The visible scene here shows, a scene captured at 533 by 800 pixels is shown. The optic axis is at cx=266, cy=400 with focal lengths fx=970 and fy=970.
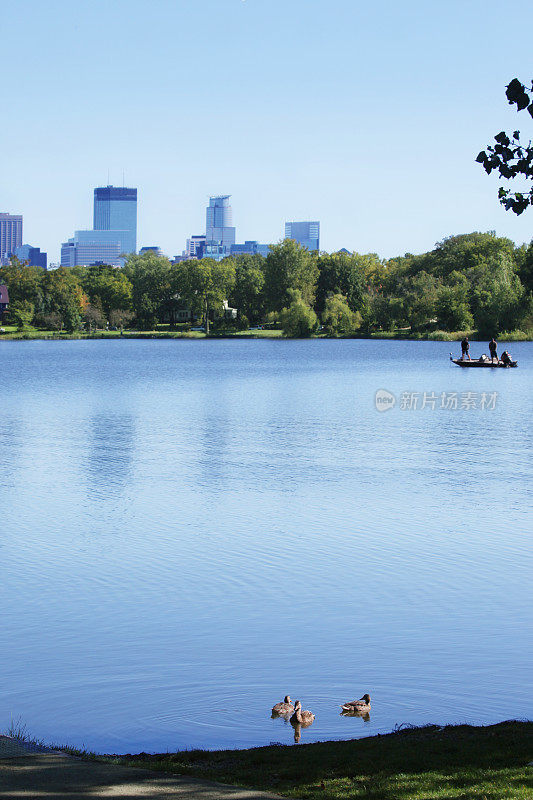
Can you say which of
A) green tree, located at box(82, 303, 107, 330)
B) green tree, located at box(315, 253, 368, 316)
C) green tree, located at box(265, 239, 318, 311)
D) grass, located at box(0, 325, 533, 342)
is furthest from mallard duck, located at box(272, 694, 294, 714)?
green tree, located at box(82, 303, 107, 330)

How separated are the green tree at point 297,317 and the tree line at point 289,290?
0.45ft

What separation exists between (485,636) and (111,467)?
14.5m

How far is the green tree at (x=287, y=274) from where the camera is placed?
136 meters

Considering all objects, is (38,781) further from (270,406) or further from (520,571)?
(270,406)

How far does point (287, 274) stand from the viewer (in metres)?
136

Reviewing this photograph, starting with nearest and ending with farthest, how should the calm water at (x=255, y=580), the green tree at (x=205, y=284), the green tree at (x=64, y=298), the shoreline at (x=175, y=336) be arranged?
the calm water at (x=255, y=580), the shoreline at (x=175, y=336), the green tree at (x=205, y=284), the green tree at (x=64, y=298)

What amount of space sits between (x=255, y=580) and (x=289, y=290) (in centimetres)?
11962

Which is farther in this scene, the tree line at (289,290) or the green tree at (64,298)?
the green tree at (64,298)

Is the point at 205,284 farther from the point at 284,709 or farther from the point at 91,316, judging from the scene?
the point at 284,709

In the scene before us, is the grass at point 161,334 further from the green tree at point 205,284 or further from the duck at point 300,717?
the duck at point 300,717

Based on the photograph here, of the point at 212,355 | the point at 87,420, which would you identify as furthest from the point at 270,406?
the point at 212,355

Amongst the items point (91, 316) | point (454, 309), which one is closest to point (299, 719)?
point (454, 309)

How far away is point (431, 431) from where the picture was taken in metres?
32.6

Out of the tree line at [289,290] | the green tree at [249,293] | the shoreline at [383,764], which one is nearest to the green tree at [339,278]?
the tree line at [289,290]
